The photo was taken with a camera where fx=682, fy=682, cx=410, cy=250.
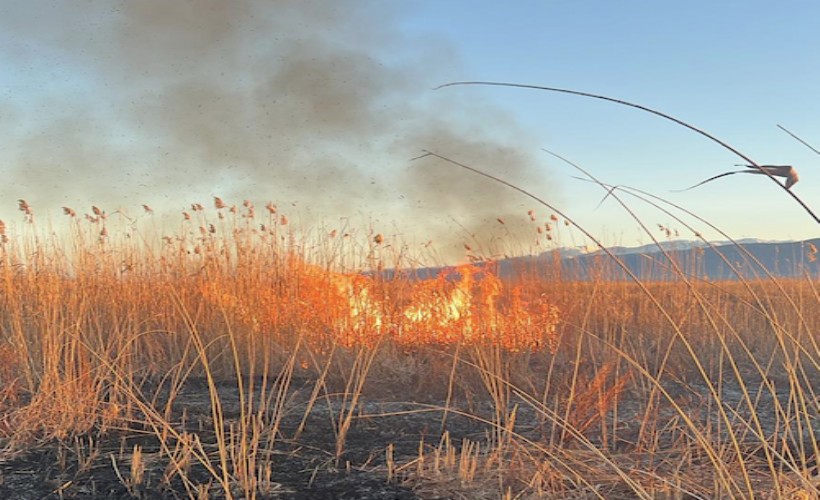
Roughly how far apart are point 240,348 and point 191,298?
33.7 inches

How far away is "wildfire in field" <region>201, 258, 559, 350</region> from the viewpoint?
538 centimetres

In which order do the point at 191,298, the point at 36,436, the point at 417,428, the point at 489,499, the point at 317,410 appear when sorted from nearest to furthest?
1. the point at 489,499
2. the point at 36,436
3. the point at 417,428
4. the point at 317,410
5. the point at 191,298

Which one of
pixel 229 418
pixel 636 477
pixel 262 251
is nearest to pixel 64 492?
pixel 229 418

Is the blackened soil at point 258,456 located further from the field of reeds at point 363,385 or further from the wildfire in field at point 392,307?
the wildfire in field at point 392,307

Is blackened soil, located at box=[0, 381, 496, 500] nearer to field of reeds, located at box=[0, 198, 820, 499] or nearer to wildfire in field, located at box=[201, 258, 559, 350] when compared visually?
field of reeds, located at box=[0, 198, 820, 499]

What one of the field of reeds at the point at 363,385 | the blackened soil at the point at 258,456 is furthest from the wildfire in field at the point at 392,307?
the blackened soil at the point at 258,456

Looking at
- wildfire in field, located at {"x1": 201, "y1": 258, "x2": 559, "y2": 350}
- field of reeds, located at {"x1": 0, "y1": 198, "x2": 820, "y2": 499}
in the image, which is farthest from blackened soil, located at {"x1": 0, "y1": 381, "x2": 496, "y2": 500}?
wildfire in field, located at {"x1": 201, "y1": 258, "x2": 559, "y2": 350}

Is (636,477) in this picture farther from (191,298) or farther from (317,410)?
(191,298)

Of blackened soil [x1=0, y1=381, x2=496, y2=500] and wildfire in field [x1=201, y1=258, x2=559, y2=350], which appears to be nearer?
blackened soil [x1=0, y1=381, x2=496, y2=500]

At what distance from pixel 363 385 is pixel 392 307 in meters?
1.18

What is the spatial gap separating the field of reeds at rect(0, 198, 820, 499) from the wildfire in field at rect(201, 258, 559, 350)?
0.02m

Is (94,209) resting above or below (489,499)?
above

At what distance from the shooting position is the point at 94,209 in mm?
6191

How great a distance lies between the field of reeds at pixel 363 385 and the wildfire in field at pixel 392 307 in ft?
0.06
